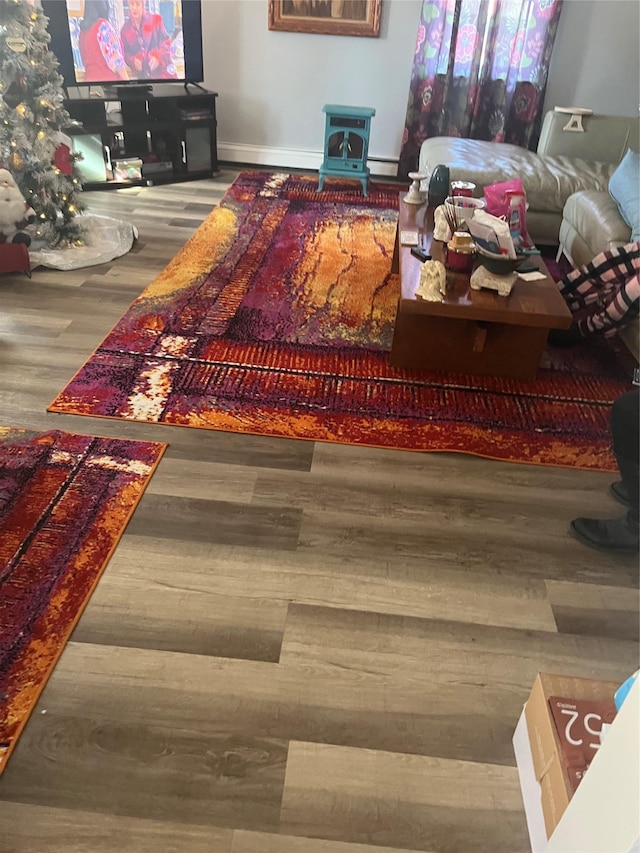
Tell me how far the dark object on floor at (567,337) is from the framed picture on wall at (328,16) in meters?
3.04

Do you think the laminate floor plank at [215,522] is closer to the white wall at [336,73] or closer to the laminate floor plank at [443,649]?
the laminate floor plank at [443,649]

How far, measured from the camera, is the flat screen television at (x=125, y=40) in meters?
3.91

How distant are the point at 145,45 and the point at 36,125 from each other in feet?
5.01

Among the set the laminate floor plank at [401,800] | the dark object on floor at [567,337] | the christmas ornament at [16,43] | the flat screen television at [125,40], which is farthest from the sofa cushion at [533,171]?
the laminate floor plank at [401,800]

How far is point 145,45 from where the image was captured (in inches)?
166

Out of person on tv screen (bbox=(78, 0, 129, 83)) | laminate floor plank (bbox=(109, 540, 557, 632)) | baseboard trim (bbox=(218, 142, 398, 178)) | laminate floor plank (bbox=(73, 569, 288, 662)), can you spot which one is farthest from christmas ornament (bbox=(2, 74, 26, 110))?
laminate floor plank (bbox=(73, 569, 288, 662))

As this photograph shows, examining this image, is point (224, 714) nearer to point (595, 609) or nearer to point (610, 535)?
point (595, 609)

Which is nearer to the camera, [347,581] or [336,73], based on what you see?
[347,581]

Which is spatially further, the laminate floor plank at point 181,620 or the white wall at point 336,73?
the white wall at point 336,73

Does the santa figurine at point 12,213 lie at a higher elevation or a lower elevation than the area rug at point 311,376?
higher

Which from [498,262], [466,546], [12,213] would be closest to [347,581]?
[466,546]

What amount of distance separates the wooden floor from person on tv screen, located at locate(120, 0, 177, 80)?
3.04 meters

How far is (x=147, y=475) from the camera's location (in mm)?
1931

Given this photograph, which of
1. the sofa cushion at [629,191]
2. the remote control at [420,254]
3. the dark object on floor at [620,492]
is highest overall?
the sofa cushion at [629,191]
